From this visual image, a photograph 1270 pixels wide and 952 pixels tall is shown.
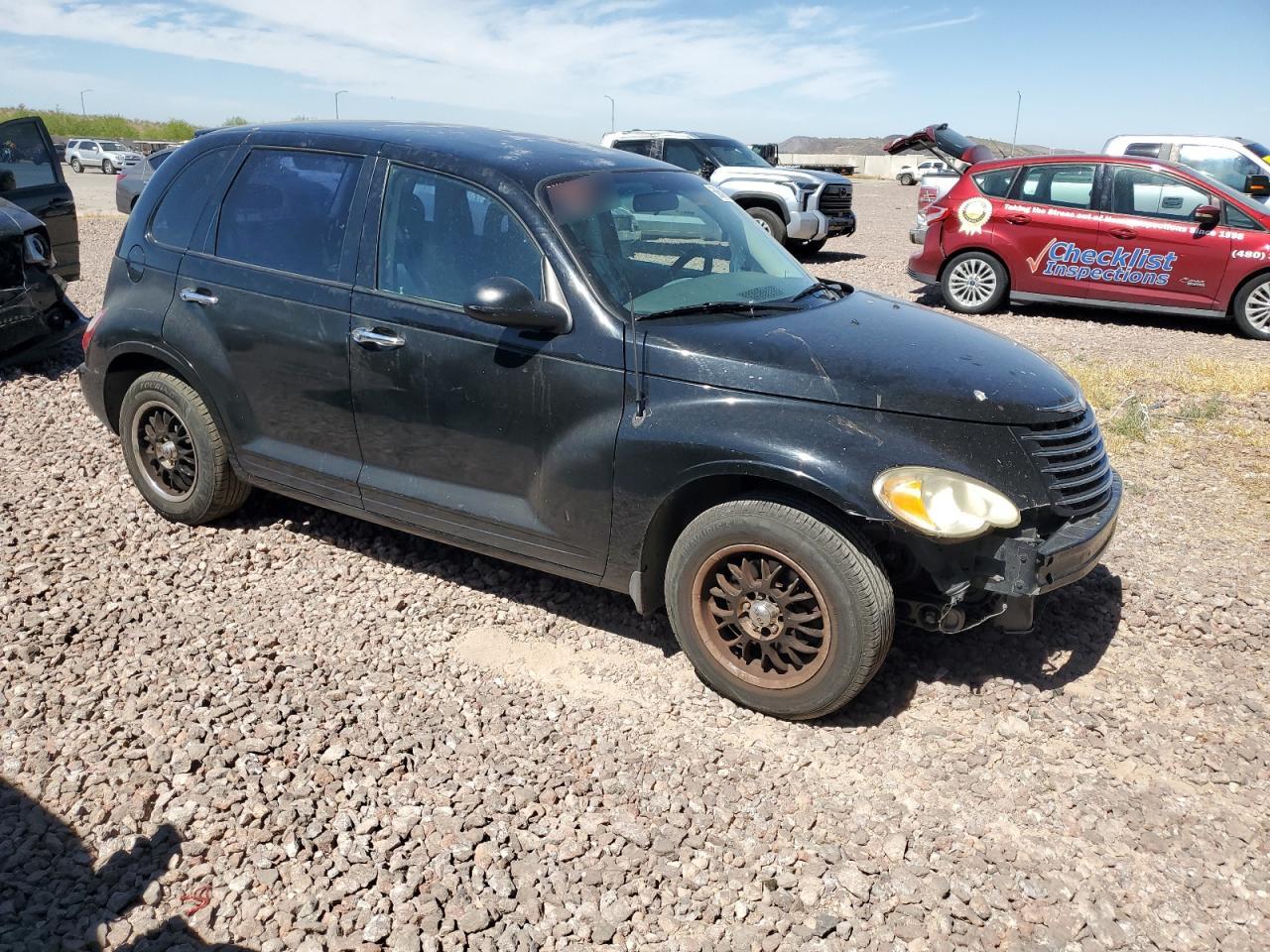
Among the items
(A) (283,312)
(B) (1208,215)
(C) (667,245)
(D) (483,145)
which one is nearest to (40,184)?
(A) (283,312)

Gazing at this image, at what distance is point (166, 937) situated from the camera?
263 cm

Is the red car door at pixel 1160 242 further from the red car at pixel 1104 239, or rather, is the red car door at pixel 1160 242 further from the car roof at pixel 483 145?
the car roof at pixel 483 145

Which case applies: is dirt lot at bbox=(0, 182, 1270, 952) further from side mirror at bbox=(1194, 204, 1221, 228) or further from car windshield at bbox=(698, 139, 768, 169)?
car windshield at bbox=(698, 139, 768, 169)

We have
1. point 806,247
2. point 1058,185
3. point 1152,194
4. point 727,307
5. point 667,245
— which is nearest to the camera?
point 727,307

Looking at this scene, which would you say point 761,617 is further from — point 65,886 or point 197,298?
point 197,298

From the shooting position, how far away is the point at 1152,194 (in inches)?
407

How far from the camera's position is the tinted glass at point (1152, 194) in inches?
403

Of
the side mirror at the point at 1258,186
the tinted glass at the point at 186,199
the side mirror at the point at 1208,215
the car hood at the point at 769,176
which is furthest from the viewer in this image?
the car hood at the point at 769,176

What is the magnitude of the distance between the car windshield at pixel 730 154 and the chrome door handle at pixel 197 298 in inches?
497

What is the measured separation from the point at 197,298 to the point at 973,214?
29.4ft

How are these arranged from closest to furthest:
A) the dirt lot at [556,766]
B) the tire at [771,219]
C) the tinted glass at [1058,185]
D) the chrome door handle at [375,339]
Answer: the dirt lot at [556,766] < the chrome door handle at [375,339] < the tinted glass at [1058,185] < the tire at [771,219]

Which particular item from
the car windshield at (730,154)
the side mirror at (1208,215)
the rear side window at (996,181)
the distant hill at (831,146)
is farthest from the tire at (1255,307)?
the distant hill at (831,146)

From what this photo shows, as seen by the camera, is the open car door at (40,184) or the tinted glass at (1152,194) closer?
the open car door at (40,184)

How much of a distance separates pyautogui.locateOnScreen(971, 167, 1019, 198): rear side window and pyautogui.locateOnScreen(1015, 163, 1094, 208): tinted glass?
0.11 metres
